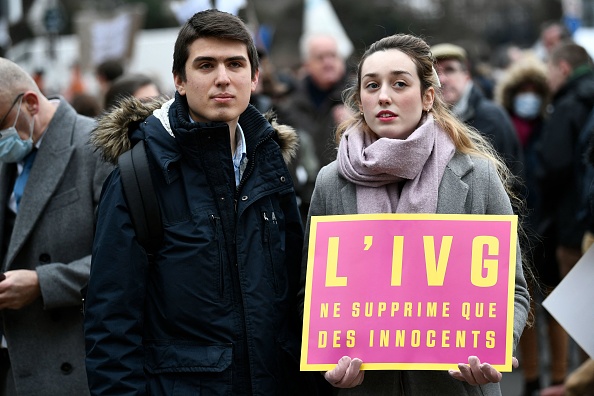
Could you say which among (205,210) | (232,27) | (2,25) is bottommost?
(205,210)

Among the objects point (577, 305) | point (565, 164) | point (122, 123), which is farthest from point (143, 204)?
point (565, 164)

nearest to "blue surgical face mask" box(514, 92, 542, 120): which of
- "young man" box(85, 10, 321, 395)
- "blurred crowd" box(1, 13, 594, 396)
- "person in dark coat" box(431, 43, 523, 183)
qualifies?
"blurred crowd" box(1, 13, 594, 396)

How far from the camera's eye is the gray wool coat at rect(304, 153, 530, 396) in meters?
3.62

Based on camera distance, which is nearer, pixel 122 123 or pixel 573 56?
pixel 122 123

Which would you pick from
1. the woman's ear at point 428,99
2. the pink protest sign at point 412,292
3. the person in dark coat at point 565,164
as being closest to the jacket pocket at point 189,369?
the pink protest sign at point 412,292

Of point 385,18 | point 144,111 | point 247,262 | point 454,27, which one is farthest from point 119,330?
point 454,27

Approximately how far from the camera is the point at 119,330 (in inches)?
138

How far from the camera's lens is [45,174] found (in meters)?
4.55

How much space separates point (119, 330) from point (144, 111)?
2.79 feet

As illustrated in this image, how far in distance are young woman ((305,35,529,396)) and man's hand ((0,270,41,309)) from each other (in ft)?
4.49

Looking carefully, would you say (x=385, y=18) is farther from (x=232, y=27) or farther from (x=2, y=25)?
(x=232, y=27)

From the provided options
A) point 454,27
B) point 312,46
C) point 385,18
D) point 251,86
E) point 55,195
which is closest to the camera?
Result: point 251,86

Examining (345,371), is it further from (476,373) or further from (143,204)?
(143,204)

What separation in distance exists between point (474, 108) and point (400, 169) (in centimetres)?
351
